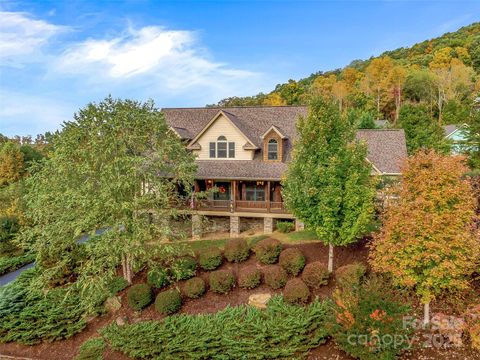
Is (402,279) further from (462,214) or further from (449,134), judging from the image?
(449,134)

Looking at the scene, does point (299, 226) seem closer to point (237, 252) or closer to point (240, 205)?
point (240, 205)

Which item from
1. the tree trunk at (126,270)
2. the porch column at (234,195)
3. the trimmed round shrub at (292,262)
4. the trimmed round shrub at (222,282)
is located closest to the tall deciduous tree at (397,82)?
the porch column at (234,195)

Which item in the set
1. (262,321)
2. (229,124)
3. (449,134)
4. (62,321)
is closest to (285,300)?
(262,321)

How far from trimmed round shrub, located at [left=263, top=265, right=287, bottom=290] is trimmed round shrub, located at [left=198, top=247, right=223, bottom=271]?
9.13ft

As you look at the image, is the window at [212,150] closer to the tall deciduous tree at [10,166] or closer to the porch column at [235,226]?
the porch column at [235,226]

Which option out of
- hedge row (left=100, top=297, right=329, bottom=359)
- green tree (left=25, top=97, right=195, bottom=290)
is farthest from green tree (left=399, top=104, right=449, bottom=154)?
green tree (left=25, top=97, right=195, bottom=290)

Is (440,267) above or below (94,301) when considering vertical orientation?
above

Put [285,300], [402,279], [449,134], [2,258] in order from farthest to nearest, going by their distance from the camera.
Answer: [449,134] → [2,258] → [285,300] → [402,279]

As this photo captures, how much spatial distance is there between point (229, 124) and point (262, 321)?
50.4ft

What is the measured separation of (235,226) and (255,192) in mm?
3261

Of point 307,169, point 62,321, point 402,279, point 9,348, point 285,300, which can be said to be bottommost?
Answer: point 9,348

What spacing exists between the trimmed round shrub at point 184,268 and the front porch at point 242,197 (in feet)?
20.7

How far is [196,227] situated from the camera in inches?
899

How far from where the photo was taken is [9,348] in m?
14.7
